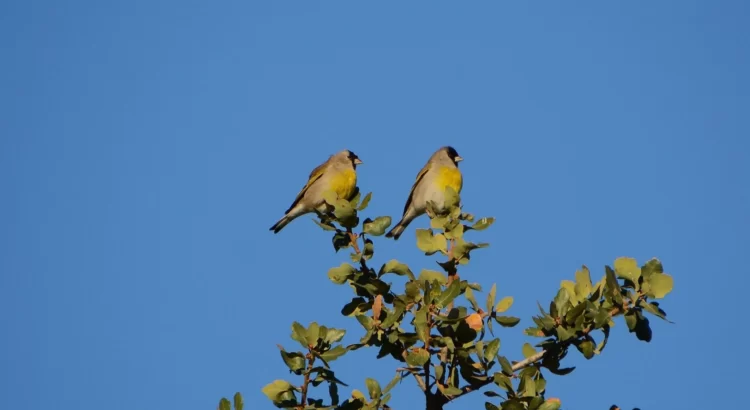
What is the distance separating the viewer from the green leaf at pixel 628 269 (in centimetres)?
457

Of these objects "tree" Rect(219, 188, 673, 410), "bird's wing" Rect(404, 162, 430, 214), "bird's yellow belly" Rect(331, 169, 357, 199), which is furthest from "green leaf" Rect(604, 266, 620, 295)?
"bird's wing" Rect(404, 162, 430, 214)

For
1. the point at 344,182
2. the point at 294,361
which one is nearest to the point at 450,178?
the point at 344,182

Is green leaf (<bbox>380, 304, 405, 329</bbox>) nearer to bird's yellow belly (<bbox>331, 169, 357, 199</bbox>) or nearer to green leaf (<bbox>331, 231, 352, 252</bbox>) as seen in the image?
green leaf (<bbox>331, 231, 352, 252</bbox>)

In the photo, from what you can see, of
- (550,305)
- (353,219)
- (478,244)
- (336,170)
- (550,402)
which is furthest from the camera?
(336,170)

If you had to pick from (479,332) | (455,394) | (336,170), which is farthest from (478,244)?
(336,170)

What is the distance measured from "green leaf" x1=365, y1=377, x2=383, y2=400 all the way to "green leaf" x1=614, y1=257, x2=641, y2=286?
4.35ft

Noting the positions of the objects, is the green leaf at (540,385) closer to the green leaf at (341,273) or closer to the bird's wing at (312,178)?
the green leaf at (341,273)

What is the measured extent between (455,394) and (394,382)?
0.32 m

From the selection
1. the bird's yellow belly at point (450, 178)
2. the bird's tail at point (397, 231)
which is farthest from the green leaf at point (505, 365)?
the bird's tail at point (397, 231)

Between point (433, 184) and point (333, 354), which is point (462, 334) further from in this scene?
point (433, 184)

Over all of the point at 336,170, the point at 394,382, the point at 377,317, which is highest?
the point at 336,170

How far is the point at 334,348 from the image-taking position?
15.6 ft

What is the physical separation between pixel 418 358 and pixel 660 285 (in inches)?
48.9

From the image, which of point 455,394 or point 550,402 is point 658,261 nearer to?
point 550,402
